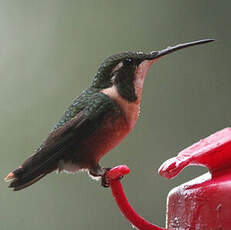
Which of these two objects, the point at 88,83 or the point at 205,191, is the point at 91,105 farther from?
the point at 88,83

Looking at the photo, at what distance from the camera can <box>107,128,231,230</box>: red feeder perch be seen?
2.52 ft

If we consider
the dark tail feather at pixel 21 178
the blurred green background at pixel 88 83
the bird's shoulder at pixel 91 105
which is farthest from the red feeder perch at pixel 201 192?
the blurred green background at pixel 88 83

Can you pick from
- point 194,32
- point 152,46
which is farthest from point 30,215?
point 194,32

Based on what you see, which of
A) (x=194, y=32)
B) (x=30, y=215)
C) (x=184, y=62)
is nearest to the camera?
(x=30, y=215)

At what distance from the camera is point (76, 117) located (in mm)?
1172

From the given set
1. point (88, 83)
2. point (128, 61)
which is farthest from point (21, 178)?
point (88, 83)

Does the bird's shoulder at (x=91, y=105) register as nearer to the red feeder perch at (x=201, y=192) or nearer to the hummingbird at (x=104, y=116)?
the hummingbird at (x=104, y=116)

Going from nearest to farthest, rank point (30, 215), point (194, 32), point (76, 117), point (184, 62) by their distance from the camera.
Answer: point (76, 117), point (30, 215), point (194, 32), point (184, 62)

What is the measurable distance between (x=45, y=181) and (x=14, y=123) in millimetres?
528

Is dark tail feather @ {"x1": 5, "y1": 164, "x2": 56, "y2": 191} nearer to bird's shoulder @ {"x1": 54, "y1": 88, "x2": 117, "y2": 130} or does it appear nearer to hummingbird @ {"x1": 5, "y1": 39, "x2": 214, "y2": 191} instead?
hummingbird @ {"x1": 5, "y1": 39, "x2": 214, "y2": 191}

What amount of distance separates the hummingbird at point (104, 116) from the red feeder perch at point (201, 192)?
0.75ft

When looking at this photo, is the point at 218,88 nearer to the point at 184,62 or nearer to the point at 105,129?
the point at 184,62

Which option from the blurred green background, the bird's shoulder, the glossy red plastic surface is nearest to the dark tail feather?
the bird's shoulder

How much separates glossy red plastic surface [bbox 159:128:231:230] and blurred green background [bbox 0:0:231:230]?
2.45 m
